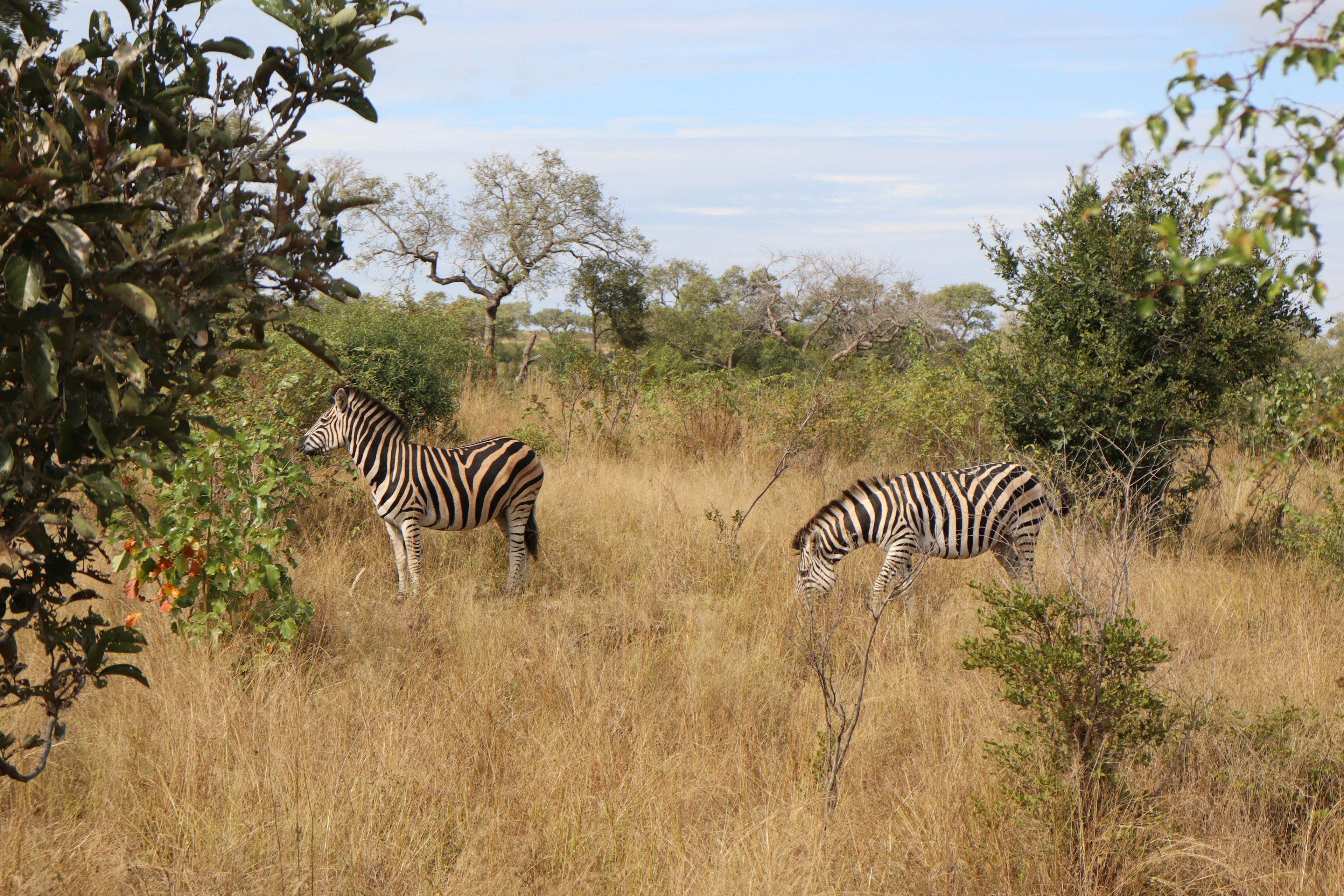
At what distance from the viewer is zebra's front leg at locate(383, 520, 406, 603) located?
284 inches

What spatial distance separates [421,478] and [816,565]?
9.50 feet

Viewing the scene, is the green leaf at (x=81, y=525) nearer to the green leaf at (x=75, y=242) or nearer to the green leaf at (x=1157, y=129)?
the green leaf at (x=75, y=242)

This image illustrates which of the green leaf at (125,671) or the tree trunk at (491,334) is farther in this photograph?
the tree trunk at (491,334)

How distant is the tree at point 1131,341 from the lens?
26.4 ft

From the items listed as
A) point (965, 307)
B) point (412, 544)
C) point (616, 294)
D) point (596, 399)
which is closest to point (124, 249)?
point (412, 544)

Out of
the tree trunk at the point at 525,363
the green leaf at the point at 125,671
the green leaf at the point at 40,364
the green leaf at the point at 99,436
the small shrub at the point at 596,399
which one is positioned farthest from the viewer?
the tree trunk at the point at 525,363

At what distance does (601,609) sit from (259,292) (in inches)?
192

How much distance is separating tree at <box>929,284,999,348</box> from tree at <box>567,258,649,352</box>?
13.4m

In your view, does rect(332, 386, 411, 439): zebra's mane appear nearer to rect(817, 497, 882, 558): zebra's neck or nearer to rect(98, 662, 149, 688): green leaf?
rect(817, 497, 882, 558): zebra's neck

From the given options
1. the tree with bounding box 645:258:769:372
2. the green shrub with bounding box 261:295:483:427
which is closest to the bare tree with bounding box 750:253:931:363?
the tree with bounding box 645:258:769:372

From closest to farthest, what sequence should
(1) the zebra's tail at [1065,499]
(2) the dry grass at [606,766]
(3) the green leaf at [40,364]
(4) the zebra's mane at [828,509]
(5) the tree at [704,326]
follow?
1. (3) the green leaf at [40,364]
2. (2) the dry grass at [606,766]
3. (4) the zebra's mane at [828,509]
4. (1) the zebra's tail at [1065,499]
5. (5) the tree at [704,326]

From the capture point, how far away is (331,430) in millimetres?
7527

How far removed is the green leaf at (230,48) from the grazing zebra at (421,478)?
5.29 meters

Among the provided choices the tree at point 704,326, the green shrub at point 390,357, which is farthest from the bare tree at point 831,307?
the green shrub at point 390,357
